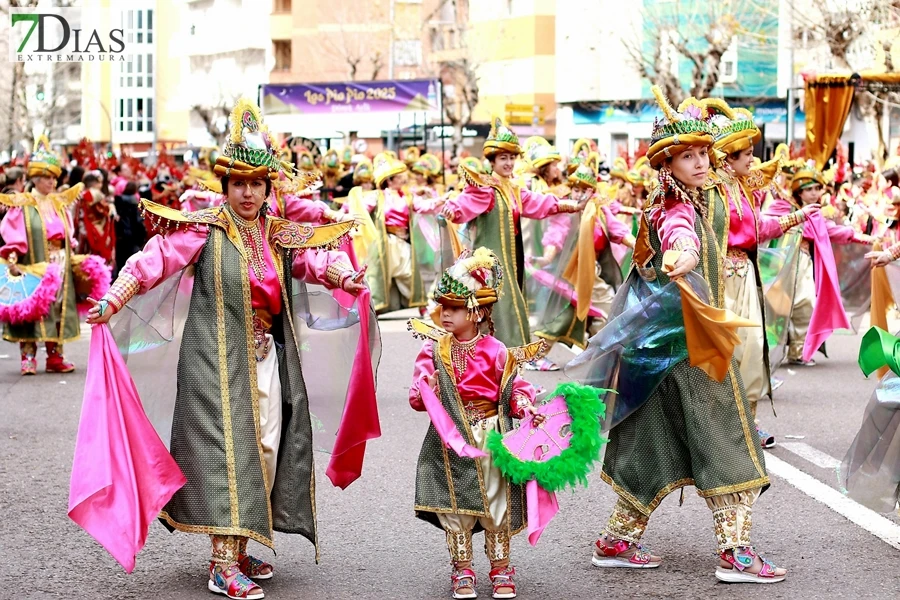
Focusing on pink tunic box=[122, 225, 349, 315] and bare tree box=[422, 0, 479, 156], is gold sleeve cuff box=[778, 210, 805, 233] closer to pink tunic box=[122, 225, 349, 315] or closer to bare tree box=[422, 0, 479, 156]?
pink tunic box=[122, 225, 349, 315]

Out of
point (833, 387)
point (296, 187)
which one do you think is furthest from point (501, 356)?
point (833, 387)

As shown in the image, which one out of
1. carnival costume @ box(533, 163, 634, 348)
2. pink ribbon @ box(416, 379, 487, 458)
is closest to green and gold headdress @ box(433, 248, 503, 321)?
pink ribbon @ box(416, 379, 487, 458)

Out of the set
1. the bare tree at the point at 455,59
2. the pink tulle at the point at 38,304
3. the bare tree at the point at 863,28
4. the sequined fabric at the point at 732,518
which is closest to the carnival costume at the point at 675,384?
the sequined fabric at the point at 732,518

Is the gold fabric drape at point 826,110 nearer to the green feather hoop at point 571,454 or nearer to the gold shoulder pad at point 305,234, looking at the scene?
the gold shoulder pad at point 305,234

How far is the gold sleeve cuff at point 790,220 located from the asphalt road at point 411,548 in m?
1.32

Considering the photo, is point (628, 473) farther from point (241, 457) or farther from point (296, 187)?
point (296, 187)

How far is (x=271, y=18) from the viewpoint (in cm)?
6594

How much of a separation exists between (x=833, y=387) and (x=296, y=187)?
564 cm

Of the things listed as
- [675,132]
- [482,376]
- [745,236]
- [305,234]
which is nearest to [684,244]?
[675,132]

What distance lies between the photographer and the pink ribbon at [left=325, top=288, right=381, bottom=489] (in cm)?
589

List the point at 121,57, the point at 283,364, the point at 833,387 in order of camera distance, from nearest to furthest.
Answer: the point at 283,364
the point at 833,387
the point at 121,57

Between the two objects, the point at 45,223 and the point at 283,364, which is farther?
the point at 45,223

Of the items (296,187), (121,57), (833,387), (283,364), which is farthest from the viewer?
(121,57)

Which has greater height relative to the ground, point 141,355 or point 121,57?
point 121,57
